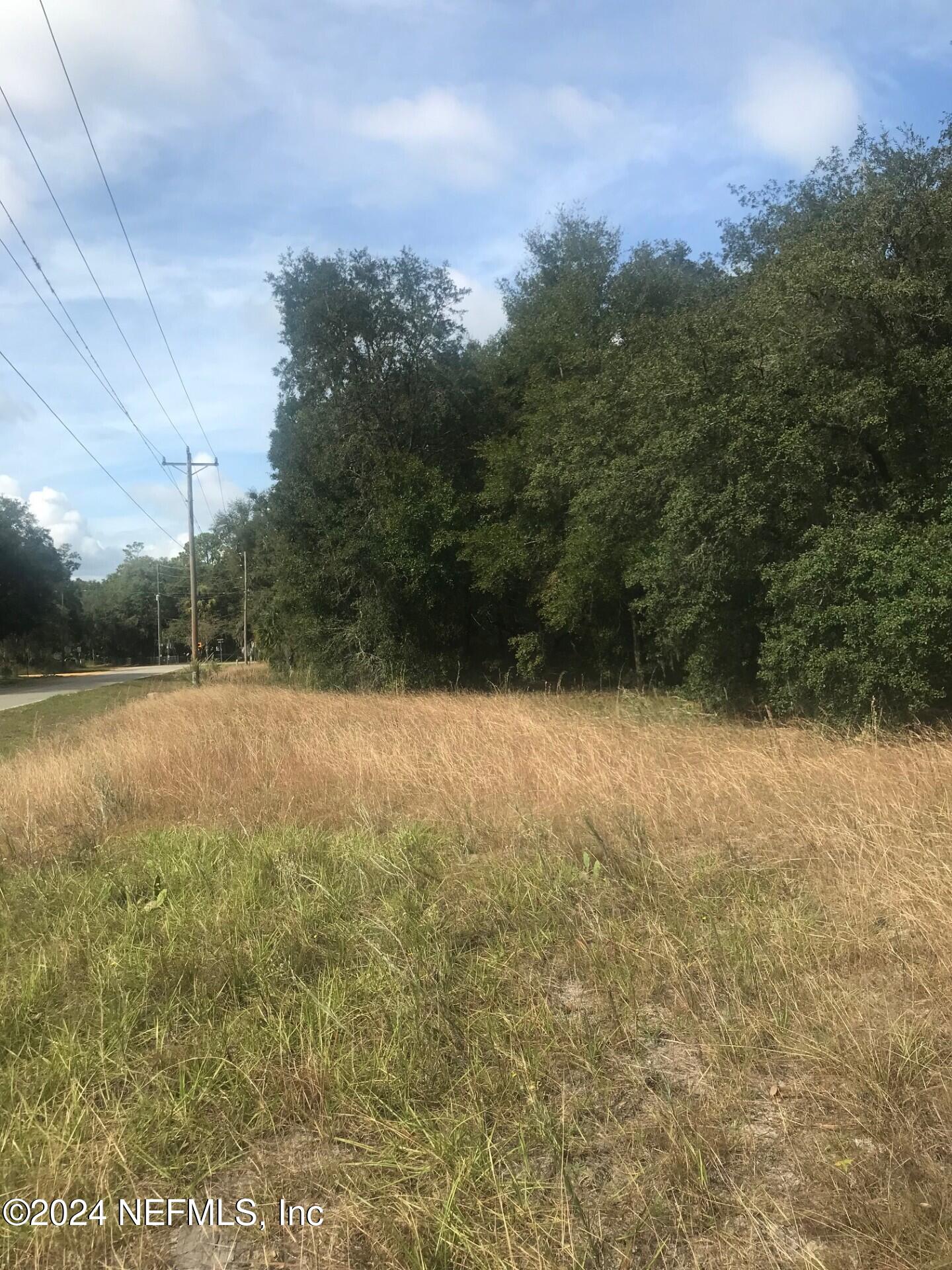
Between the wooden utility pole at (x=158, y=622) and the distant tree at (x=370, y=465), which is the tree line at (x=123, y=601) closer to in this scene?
the wooden utility pole at (x=158, y=622)

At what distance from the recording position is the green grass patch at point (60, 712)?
1552cm

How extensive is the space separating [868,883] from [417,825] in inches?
119

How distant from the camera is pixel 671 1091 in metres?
2.94

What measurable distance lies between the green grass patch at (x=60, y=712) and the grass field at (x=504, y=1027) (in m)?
9.80

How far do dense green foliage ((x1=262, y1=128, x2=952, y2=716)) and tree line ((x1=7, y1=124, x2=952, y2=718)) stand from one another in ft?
0.19

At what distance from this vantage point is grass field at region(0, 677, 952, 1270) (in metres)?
2.40

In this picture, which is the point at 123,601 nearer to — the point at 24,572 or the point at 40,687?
the point at 24,572

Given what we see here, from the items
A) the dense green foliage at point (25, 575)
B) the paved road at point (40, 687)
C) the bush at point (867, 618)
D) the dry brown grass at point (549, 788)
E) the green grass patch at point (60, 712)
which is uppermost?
the dense green foliage at point (25, 575)

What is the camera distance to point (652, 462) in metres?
15.0

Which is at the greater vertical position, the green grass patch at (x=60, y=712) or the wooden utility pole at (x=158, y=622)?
the wooden utility pole at (x=158, y=622)

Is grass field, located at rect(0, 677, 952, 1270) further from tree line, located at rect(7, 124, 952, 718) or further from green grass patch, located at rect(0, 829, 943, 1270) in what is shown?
tree line, located at rect(7, 124, 952, 718)

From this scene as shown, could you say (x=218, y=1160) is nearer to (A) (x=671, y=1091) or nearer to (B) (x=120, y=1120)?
(B) (x=120, y=1120)

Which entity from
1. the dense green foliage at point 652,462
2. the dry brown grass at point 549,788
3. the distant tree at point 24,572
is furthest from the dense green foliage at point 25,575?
the dry brown grass at point 549,788

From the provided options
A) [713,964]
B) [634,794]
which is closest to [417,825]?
[634,794]
